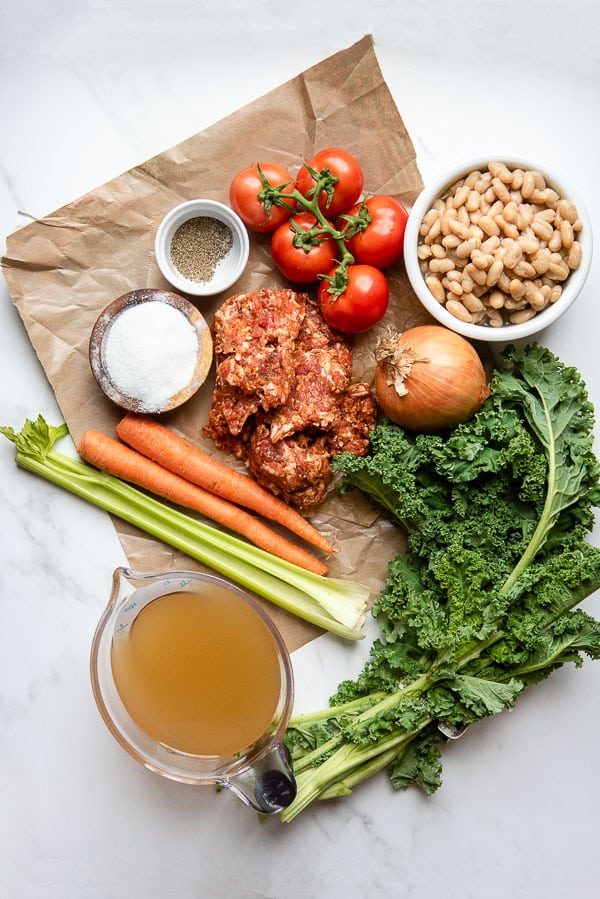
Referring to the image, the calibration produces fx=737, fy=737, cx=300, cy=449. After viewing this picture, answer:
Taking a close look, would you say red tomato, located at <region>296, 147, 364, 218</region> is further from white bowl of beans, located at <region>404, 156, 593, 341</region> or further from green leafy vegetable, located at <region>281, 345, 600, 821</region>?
green leafy vegetable, located at <region>281, 345, 600, 821</region>

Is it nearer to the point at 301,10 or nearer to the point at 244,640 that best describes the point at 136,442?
the point at 244,640

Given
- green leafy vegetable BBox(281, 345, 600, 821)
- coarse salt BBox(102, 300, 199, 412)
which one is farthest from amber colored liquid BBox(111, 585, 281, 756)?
coarse salt BBox(102, 300, 199, 412)

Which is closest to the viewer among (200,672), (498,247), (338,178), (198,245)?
(200,672)

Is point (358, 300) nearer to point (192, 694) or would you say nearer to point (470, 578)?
point (470, 578)

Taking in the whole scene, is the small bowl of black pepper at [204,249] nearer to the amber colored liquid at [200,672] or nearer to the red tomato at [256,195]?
the red tomato at [256,195]

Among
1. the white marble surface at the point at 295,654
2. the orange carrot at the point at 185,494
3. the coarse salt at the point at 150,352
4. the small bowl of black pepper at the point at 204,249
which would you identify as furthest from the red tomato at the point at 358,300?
the orange carrot at the point at 185,494

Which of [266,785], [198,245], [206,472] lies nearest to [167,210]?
[198,245]

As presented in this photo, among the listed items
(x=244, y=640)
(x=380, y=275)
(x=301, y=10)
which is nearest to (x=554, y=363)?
(x=380, y=275)

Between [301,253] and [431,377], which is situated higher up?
[301,253]
